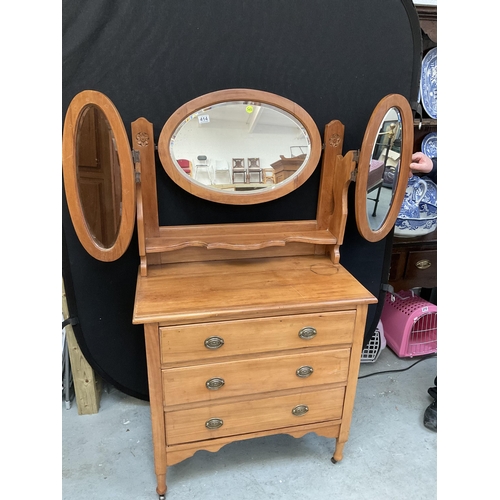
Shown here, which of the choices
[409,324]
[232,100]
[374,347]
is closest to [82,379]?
[232,100]

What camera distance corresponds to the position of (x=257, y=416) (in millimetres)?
1257

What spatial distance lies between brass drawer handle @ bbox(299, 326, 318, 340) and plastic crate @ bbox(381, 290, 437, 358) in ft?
3.09

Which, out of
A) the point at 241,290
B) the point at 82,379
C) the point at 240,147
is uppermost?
the point at 240,147

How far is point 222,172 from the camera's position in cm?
132

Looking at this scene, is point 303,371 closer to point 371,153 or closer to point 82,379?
point 371,153

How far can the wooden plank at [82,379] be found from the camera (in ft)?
5.02

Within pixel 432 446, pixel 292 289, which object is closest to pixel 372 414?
pixel 432 446

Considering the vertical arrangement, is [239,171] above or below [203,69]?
below

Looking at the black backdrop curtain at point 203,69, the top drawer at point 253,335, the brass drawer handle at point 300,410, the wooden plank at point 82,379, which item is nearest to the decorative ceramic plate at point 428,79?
the black backdrop curtain at point 203,69

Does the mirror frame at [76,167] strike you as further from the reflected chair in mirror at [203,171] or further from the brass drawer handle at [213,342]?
Answer: the brass drawer handle at [213,342]

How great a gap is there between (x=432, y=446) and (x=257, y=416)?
80cm

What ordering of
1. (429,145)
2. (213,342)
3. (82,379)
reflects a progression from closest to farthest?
Answer: (213,342) < (82,379) < (429,145)

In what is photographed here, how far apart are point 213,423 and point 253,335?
1.16 ft

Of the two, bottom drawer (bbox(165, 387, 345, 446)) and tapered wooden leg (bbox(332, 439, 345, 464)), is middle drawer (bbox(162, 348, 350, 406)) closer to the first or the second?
bottom drawer (bbox(165, 387, 345, 446))
